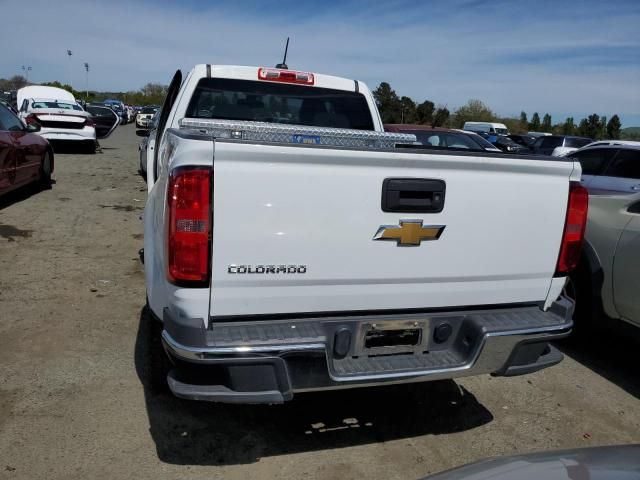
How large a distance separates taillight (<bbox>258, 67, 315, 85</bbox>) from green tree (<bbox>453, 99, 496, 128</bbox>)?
6016 centimetres

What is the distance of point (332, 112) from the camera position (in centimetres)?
502

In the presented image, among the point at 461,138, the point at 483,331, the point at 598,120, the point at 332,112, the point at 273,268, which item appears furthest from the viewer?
the point at 598,120

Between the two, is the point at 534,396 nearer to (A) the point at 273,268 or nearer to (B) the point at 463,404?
(B) the point at 463,404

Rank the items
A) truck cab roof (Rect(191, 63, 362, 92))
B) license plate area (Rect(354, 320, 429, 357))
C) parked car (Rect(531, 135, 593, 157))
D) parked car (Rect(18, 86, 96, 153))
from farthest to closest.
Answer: parked car (Rect(531, 135, 593, 157)) → parked car (Rect(18, 86, 96, 153)) → truck cab roof (Rect(191, 63, 362, 92)) → license plate area (Rect(354, 320, 429, 357))

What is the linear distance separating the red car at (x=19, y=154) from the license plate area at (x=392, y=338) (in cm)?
708

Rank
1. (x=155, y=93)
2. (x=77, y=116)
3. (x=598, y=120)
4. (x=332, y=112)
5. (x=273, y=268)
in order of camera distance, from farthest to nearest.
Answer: (x=155, y=93)
(x=598, y=120)
(x=77, y=116)
(x=332, y=112)
(x=273, y=268)

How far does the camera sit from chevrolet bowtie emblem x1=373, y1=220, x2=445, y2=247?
2672 mm

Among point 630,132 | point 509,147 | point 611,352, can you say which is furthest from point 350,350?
point 630,132

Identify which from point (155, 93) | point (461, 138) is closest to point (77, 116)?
point (461, 138)

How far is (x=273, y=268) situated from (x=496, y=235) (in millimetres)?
1172

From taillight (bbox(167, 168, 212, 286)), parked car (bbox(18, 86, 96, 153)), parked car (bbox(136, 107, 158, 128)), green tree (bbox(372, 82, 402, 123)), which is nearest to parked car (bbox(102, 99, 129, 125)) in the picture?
parked car (bbox(136, 107, 158, 128))

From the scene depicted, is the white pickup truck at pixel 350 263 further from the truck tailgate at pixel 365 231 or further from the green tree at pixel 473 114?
the green tree at pixel 473 114

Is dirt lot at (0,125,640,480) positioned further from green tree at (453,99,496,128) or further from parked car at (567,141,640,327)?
green tree at (453,99,496,128)

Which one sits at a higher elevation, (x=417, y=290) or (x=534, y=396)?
(x=417, y=290)
